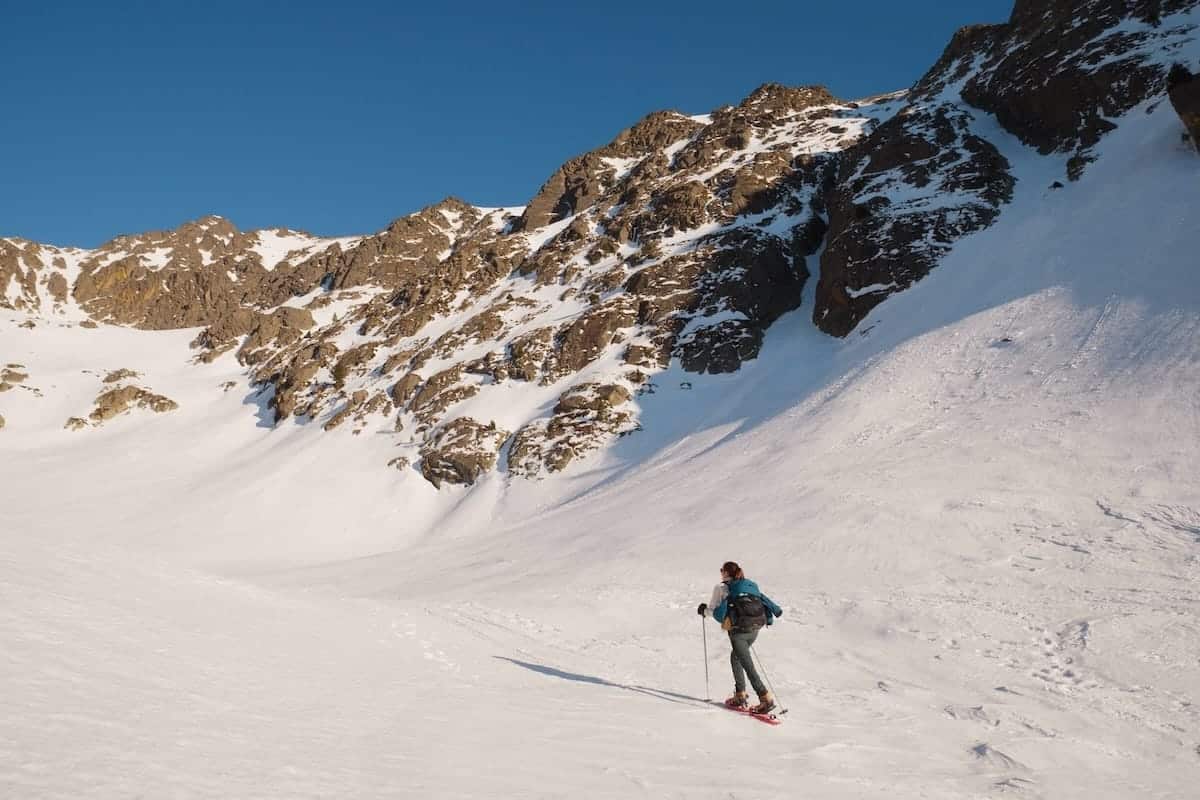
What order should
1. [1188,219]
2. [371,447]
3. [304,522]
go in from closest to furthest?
[1188,219] → [304,522] → [371,447]

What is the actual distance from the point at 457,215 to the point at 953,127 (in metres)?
84.0

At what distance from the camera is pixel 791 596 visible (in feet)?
45.5

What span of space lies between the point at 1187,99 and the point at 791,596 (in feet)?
113

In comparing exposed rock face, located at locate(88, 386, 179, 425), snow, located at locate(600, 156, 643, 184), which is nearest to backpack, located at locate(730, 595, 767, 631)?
exposed rock face, located at locate(88, 386, 179, 425)

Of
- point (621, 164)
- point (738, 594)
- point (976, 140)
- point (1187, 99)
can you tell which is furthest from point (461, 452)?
point (621, 164)

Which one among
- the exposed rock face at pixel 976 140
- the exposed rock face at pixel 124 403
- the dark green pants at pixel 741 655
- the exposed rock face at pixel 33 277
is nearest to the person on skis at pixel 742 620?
the dark green pants at pixel 741 655

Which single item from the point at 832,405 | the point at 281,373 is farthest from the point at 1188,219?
the point at 281,373

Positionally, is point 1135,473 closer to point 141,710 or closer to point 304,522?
point 141,710

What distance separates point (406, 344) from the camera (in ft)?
209

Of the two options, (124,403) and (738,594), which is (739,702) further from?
(124,403)

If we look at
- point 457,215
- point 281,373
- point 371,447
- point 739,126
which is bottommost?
point 371,447

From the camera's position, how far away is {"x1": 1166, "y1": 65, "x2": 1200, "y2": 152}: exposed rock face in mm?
29516

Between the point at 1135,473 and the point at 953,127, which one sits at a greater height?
the point at 953,127

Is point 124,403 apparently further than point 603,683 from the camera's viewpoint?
Yes
